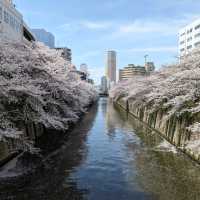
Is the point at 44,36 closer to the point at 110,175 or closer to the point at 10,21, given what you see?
the point at 10,21

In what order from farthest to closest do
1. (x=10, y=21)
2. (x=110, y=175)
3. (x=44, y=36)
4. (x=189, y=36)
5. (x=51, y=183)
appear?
(x=44, y=36) < (x=189, y=36) < (x=10, y=21) < (x=110, y=175) < (x=51, y=183)

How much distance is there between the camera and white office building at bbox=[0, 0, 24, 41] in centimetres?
4452

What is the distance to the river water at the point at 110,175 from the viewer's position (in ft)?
49.7

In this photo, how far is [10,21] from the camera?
161 ft

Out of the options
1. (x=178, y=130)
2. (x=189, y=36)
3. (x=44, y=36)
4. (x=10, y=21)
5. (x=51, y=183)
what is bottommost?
(x=51, y=183)

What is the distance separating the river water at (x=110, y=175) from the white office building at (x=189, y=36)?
98.4 m

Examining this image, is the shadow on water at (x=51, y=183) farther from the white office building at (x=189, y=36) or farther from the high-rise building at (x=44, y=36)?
the high-rise building at (x=44, y=36)

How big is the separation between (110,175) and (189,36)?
120 m

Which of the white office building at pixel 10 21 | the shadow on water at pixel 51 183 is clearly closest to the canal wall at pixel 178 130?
the shadow on water at pixel 51 183

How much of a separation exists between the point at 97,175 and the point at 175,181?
3.82 meters

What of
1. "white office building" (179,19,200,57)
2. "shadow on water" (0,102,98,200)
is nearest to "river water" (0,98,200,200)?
"shadow on water" (0,102,98,200)

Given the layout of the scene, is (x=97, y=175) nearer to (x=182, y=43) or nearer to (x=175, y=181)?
(x=175, y=181)

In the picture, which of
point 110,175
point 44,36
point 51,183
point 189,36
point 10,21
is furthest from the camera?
point 44,36

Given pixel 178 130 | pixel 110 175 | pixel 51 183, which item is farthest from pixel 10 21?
pixel 51 183
